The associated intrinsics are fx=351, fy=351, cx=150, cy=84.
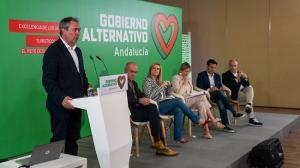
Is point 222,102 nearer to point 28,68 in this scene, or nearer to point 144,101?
point 144,101

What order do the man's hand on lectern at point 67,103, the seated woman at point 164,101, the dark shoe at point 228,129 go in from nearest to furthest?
the man's hand on lectern at point 67,103 → the seated woman at point 164,101 → the dark shoe at point 228,129

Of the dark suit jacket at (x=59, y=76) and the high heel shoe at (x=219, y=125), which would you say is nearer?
the dark suit jacket at (x=59, y=76)

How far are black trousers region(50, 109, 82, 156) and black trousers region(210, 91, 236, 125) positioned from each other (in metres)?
2.57

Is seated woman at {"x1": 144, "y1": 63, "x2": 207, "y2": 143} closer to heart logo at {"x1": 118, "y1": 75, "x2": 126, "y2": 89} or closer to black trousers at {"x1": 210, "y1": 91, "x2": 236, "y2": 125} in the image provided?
black trousers at {"x1": 210, "y1": 91, "x2": 236, "y2": 125}

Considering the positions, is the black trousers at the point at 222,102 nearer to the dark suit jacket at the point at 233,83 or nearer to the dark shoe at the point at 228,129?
the dark shoe at the point at 228,129

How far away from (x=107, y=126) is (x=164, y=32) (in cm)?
392

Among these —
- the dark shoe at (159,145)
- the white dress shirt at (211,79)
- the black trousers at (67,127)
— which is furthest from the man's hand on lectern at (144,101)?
the white dress shirt at (211,79)

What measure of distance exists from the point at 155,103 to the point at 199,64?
479 cm

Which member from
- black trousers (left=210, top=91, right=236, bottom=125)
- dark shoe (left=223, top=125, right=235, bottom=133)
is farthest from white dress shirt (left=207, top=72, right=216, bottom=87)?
dark shoe (left=223, top=125, right=235, bottom=133)

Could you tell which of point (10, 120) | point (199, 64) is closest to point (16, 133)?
point (10, 120)

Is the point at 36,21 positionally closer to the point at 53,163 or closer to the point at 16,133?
the point at 16,133

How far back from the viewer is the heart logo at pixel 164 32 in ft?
19.7

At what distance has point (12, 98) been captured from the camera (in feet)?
12.5

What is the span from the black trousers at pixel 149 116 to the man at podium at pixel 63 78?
99 centimetres
